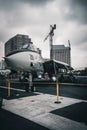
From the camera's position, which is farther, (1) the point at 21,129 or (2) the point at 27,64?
(2) the point at 27,64

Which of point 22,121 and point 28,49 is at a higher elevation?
point 28,49

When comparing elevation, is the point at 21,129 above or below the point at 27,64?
below

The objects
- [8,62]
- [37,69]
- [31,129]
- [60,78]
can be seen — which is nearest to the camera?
[31,129]

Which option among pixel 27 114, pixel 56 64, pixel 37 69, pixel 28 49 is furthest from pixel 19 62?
pixel 27 114

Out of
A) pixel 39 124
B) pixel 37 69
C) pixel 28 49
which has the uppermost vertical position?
pixel 28 49

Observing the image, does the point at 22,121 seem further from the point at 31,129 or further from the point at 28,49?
the point at 28,49

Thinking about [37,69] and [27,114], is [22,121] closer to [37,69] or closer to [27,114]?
[27,114]

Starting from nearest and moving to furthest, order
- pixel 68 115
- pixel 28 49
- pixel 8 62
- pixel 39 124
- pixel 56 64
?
1. pixel 39 124
2. pixel 68 115
3. pixel 8 62
4. pixel 28 49
5. pixel 56 64

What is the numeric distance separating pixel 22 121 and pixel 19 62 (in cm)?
1132

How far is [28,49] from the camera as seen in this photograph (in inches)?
710

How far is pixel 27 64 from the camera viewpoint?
55.8 feet

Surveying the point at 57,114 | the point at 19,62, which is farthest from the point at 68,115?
the point at 19,62

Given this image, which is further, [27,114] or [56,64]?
[56,64]

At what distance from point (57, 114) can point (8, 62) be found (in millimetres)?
11309
